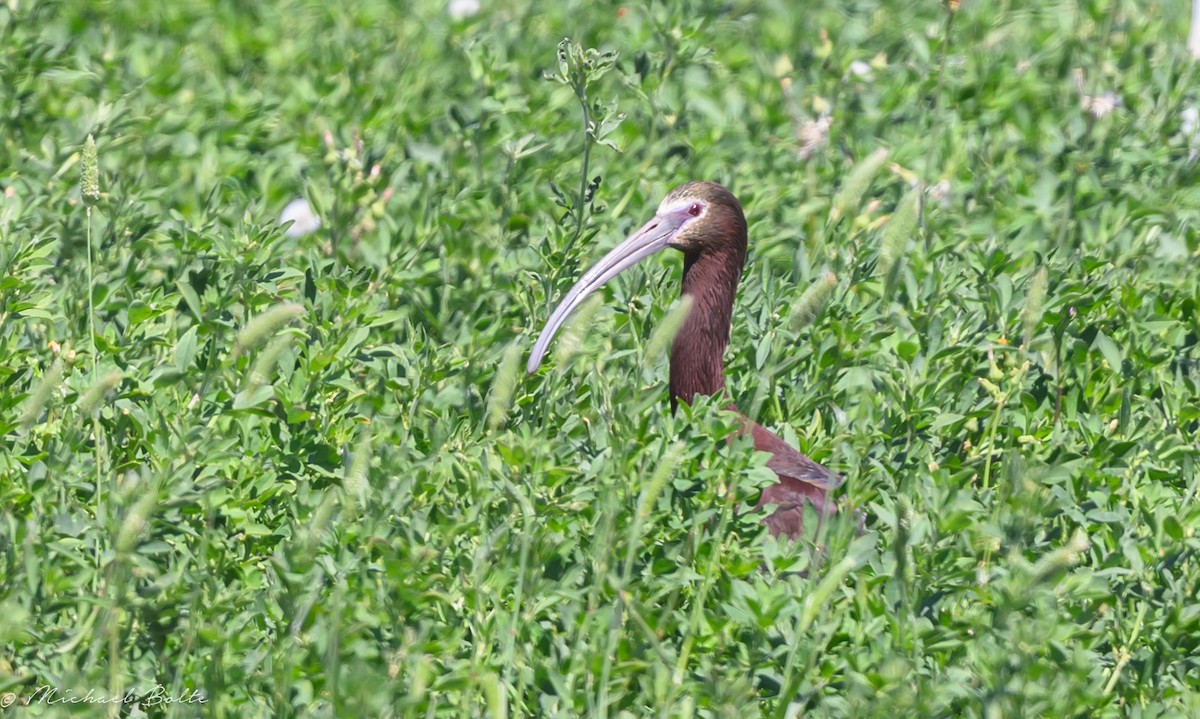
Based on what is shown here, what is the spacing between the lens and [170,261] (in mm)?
6207

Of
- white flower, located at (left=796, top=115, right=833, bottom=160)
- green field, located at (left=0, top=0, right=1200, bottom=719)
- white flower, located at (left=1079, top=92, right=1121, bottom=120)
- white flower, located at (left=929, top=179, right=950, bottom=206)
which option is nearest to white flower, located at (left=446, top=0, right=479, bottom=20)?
green field, located at (left=0, top=0, right=1200, bottom=719)

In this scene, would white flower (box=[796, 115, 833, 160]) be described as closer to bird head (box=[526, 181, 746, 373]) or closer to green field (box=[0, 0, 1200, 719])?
green field (box=[0, 0, 1200, 719])

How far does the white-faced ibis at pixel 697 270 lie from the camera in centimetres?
536

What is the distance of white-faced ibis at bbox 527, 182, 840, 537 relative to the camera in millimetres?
5359

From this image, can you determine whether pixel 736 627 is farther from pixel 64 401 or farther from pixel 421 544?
pixel 64 401

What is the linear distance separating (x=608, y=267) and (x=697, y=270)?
1.19 feet

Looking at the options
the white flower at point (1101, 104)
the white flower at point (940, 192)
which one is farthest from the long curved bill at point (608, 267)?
the white flower at point (1101, 104)

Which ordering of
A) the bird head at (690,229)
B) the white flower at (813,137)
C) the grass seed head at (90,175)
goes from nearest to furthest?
the grass seed head at (90,175) → the bird head at (690,229) → the white flower at (813,137)

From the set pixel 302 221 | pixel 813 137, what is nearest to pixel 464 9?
pixel 813 137

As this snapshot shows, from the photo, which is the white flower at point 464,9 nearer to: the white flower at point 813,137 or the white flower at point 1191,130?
the white flower at point 813,137

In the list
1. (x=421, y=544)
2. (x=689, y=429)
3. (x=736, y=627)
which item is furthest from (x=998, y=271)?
(x=421, y=544)

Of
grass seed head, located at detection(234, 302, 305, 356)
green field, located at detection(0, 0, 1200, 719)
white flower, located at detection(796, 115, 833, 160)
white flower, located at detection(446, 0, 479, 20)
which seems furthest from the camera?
white flower, located at detection(446, 0, 479, 20)

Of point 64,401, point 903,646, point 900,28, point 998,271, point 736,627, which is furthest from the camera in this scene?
point 900,28

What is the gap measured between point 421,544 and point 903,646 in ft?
3.83
